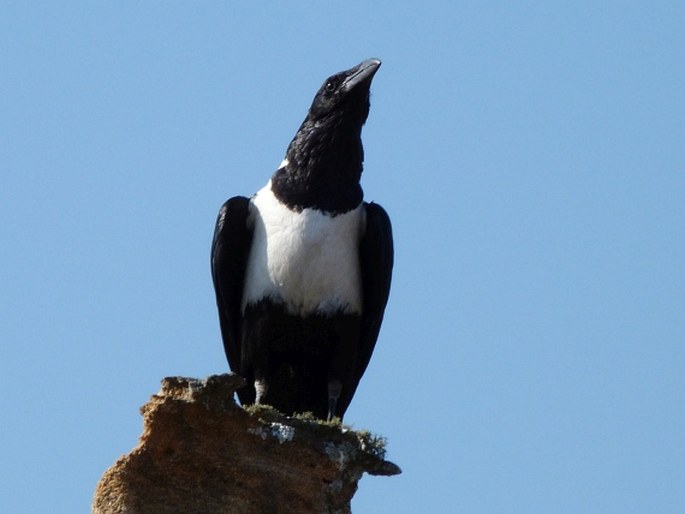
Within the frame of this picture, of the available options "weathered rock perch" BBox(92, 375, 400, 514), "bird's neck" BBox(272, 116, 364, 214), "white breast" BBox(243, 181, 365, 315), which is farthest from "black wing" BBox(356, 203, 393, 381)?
"weathered rock perch" BBox(92, 375, 400, 514)

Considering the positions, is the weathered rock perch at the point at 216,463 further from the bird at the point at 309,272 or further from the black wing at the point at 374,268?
the black wing at the point at 374,268

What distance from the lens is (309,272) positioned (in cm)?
1295

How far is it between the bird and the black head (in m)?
0.01

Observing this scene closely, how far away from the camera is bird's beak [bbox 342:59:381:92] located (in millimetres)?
13648

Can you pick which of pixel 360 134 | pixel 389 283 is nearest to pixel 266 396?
pixel 389 283

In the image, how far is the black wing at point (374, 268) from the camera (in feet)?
43.4

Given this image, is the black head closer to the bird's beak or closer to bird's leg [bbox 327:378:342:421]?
the bird's beak

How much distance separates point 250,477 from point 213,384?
0.67m

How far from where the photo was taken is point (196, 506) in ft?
33.1

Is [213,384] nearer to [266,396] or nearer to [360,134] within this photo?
[266,396]

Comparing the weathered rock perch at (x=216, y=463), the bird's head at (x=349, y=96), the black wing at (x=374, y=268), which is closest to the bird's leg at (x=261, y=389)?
the black wing at (x=374, y=268)

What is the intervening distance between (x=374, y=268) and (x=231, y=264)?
1215mm

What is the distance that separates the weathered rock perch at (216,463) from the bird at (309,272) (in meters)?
2.50

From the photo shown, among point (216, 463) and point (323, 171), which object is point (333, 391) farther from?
point (216, 463)
